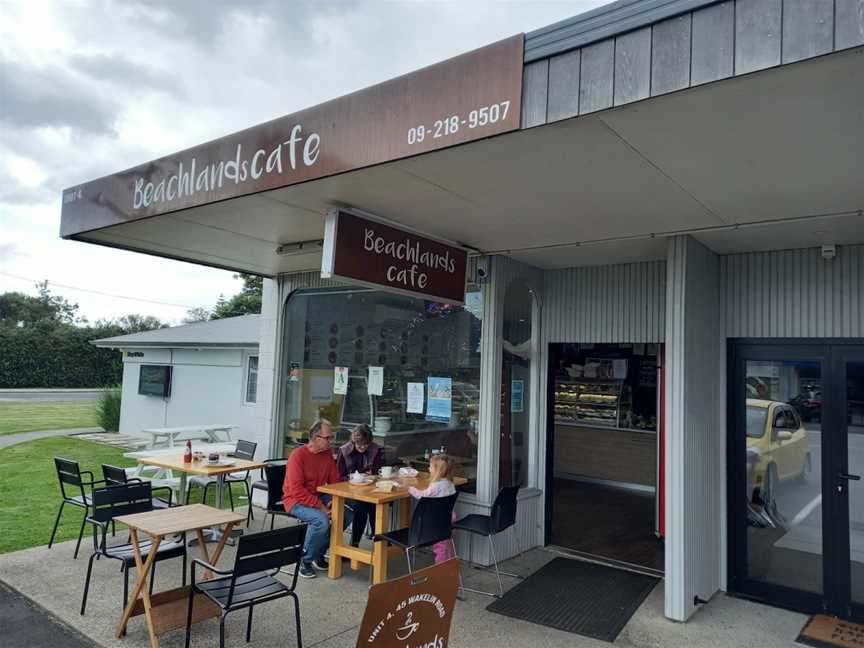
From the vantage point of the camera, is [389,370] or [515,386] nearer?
[515,386]

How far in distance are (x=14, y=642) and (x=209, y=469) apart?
215 cm

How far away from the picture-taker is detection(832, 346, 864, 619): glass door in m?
4.59

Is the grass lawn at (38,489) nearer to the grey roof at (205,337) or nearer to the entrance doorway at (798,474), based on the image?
the grey roof at (205,337)

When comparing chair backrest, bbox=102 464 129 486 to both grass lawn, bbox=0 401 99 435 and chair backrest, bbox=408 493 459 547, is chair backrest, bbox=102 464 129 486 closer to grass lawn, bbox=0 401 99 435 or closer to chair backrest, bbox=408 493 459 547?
chair backrest, bbox=408 493 459 547

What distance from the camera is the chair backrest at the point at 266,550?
11.1ft

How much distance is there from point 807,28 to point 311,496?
482cm

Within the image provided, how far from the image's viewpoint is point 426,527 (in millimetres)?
4684

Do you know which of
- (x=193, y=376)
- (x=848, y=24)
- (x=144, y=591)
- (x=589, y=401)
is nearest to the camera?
(x=848, y=24)

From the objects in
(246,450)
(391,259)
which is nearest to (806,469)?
(391,259)

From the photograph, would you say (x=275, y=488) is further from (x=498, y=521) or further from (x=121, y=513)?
(x=498, y=521)

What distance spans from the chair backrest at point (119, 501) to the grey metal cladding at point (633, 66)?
14.5 ft

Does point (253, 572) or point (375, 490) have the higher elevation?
point (375, 490)

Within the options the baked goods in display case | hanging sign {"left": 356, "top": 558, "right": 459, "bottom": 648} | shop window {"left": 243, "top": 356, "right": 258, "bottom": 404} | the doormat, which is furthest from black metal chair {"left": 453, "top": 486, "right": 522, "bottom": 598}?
shop window {"left": 243, "top": 356, "right": 258, "bottom": 404}

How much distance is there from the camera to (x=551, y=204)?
13.3 ft
